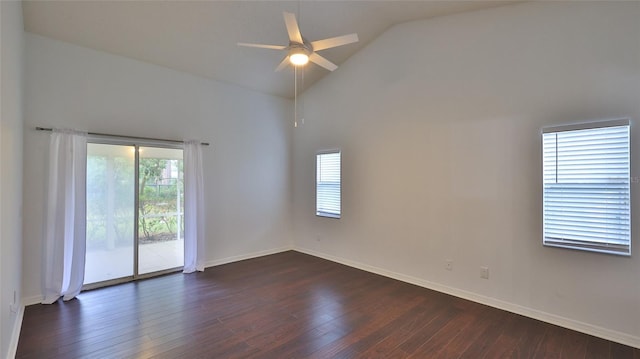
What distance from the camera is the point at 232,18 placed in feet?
12.4

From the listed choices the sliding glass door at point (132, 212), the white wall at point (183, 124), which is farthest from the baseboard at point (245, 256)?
the sliding glass door at point (132, 212)

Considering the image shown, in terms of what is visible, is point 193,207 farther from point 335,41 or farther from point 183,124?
point 335,41

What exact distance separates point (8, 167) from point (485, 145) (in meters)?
4.82

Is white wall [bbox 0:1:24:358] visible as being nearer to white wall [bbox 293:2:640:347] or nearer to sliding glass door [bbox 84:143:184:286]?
sliding glass door [bbox 84:143:184:286]

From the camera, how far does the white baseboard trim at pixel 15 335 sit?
250cm

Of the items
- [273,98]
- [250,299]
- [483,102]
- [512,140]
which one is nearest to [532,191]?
[512,140]

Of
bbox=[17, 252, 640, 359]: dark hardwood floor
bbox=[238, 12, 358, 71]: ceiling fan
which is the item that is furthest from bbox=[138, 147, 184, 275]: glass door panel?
bbox=[238, 12, 358, 71]: ceiling fan

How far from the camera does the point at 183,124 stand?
16.0 feet

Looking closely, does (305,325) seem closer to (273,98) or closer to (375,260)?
(375,260)

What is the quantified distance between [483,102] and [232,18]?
3.33m

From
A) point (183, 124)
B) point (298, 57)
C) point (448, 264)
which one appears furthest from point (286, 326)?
point (183, 124)

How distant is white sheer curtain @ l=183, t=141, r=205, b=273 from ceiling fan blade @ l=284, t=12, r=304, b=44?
9.48 feet

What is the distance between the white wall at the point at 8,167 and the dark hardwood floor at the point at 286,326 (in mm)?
429

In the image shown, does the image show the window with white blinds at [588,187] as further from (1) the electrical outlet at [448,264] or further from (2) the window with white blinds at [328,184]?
(2) the window with white blinds at [328,184]
